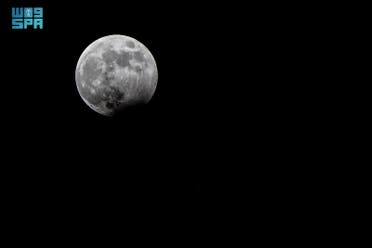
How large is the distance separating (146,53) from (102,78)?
3.29 ft

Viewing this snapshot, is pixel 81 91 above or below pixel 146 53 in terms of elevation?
below

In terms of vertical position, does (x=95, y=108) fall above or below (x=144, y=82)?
below

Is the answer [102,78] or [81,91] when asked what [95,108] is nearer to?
[81,91]

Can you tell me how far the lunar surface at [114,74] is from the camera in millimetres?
5605

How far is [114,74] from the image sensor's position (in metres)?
5.57

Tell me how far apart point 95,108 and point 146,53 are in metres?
1.36

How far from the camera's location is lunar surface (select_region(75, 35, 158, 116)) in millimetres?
5605

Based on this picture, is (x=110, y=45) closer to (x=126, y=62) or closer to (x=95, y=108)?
(x=126, y=62)

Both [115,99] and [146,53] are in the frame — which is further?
[146,53]

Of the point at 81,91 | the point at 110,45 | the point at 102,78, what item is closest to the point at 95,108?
the point at 81,91

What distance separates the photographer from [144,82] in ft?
19.3

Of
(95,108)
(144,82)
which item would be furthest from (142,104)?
(95,108)

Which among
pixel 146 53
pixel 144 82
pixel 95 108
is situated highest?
pixel 146 53

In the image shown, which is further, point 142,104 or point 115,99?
point 142,104
